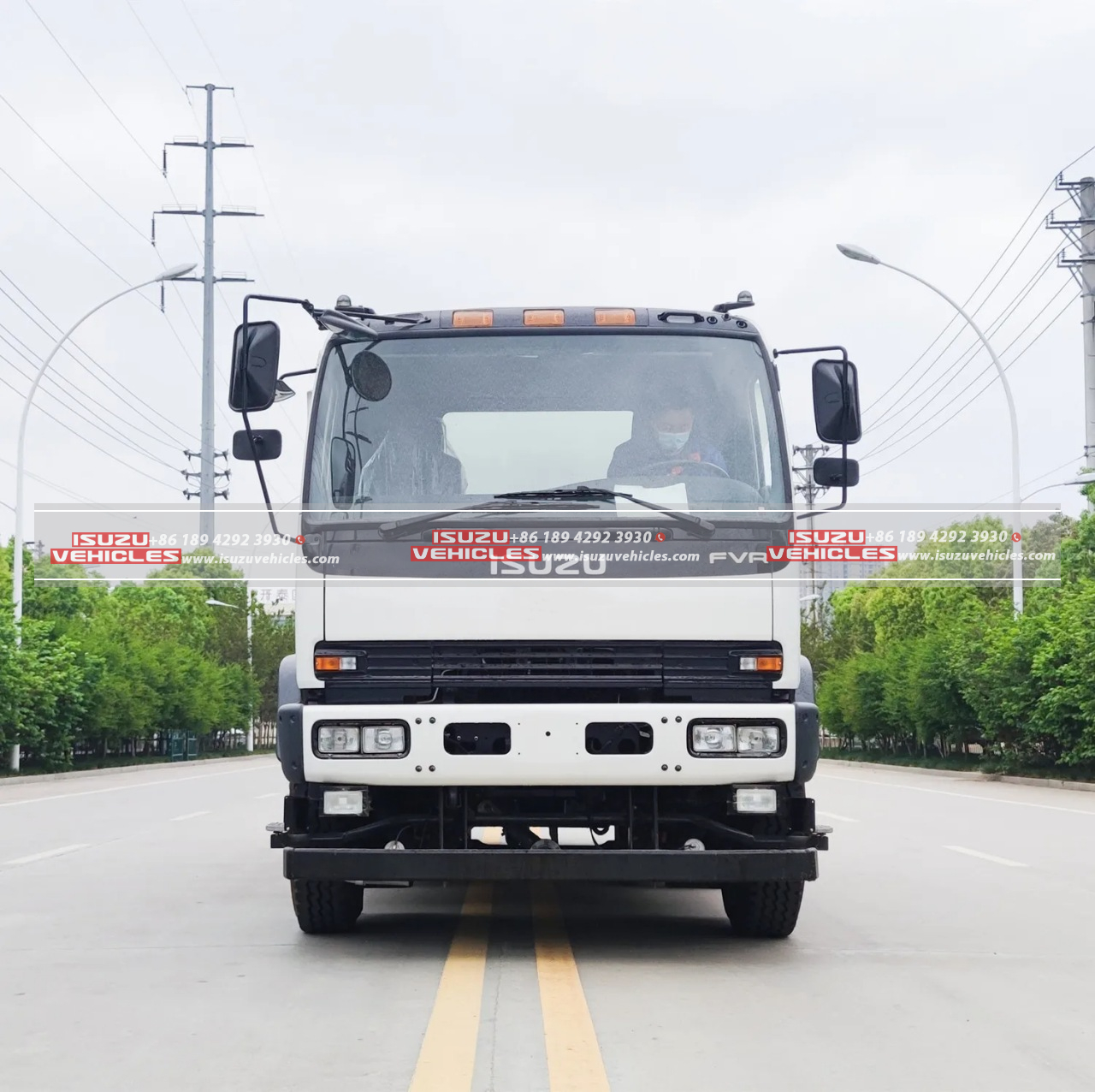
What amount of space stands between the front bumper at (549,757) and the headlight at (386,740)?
39mm

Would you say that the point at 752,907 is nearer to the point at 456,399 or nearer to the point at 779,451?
the point at 779,451

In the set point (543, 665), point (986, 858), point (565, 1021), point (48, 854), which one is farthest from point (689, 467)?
point (48, 854)

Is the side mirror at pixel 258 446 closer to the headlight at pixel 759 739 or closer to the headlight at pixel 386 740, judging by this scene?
the headlight at pixel 386 740

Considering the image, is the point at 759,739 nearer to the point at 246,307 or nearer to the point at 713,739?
the point at 713,739

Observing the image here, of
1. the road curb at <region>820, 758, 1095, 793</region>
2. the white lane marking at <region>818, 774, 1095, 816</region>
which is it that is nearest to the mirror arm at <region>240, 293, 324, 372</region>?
the white lane marking at <region>818, 774, 1095, 816</region>

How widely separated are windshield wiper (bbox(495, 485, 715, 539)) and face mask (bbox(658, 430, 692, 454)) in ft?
1.11

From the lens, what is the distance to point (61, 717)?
128 ft

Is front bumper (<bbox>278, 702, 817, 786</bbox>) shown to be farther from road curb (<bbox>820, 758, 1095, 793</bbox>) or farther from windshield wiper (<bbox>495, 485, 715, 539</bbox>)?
road curb (<bbox>820, 758, 1095, 793</bbox>)

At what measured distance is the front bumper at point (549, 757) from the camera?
7.54 m

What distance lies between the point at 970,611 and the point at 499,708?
41771 mm

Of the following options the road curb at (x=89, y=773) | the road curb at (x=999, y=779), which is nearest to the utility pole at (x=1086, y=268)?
the road curb at (x=999, y=779)

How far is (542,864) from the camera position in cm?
761

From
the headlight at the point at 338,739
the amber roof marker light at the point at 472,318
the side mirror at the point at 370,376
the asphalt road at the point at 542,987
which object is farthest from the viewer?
the amber roof marker light at the point at 472,318

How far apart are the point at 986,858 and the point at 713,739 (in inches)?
Answer: 290
